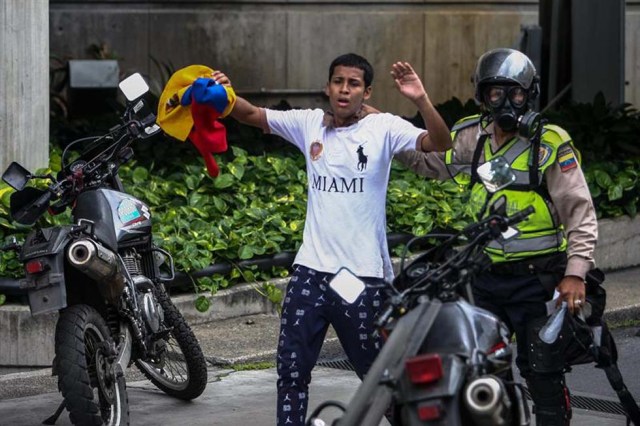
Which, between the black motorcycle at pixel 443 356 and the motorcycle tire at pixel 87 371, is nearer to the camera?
the black motorcycle at pixel 443 356

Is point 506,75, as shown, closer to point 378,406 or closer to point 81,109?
point 378,406

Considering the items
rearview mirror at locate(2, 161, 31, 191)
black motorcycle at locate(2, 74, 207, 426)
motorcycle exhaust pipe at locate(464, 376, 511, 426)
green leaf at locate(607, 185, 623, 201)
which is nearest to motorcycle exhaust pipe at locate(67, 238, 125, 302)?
black motorcycle at locate(2, 74, 207, 426)

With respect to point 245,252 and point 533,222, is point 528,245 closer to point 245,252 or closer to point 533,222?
point 533,222

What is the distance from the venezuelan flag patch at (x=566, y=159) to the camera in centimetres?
584

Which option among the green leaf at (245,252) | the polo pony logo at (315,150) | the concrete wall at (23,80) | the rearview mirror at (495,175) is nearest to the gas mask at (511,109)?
the rearview mirror at (495,175)

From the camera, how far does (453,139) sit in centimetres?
607

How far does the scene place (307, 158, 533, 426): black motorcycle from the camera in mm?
4508

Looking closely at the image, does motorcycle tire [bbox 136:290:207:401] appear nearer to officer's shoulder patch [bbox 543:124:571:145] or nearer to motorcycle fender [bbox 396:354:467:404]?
officer's shoulder patch [bbox 543:124:571:145]

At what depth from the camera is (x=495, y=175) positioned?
529 centimetres

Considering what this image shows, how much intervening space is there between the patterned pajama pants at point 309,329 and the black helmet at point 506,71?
35.5 inches

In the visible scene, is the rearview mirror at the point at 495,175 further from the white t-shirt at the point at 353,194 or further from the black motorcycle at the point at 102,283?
the black motorcycle at the point at 102,283

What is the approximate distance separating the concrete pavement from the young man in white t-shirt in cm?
122

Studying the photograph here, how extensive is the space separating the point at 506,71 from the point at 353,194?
76cm

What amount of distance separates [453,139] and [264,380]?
241cm
